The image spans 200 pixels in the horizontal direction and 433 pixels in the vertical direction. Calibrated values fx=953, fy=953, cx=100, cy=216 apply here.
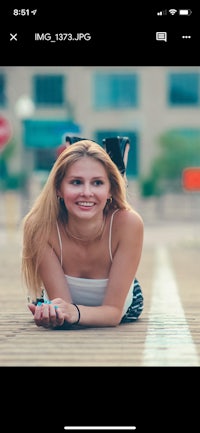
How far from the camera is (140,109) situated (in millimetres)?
38406

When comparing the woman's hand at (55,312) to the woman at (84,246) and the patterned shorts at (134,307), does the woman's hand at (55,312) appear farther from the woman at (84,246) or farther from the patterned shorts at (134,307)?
the patterned shorts at (134,307)

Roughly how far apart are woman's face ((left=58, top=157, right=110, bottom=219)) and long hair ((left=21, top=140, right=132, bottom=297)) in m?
0.03

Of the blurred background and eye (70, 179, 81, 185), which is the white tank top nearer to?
eye (70, 179, 81, 185)

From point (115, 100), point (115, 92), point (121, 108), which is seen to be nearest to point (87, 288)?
point (121, 108)

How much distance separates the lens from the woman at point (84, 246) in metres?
4.70

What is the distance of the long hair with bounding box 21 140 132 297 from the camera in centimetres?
468

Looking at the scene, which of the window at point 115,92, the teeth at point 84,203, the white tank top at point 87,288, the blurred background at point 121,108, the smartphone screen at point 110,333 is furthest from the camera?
the window at point 115,92

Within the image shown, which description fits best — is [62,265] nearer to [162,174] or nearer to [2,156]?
[162,174]

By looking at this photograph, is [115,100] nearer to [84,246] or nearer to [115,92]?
[115,92]
